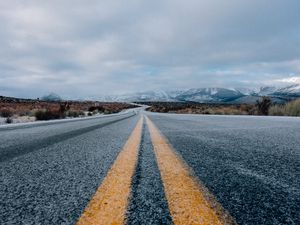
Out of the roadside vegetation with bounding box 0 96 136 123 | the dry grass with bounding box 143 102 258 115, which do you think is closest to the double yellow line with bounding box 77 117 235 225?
the roadside vegetation with bounding box 0 96 136 123

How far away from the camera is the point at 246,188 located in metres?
1.47

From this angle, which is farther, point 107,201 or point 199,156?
point 199,156

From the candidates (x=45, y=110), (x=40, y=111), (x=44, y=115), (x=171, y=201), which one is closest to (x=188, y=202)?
(x=171, y=201)

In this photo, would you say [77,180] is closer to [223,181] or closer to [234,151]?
[223,181]

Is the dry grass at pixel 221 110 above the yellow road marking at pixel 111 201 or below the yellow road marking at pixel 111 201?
below

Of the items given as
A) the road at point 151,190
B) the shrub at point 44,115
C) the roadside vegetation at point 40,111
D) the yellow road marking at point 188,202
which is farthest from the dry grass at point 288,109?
the yellow road marking at point 188,202

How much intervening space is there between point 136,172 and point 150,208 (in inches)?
27.7

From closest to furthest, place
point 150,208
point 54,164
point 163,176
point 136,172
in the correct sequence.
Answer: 1. point 150,208
2. point 163,176
3. point 136,172
4. point 54,164

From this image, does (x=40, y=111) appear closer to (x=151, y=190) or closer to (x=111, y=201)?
(x=151, y=190)

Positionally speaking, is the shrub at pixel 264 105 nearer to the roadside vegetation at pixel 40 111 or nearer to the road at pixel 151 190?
the roadside vegetation at pixel 40 111

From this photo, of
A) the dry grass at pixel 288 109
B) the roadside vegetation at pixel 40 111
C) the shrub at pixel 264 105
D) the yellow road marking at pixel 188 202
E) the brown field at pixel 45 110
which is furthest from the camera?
the shrub at pixel 264 105

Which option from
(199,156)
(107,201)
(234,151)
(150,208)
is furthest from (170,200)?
(234,151)

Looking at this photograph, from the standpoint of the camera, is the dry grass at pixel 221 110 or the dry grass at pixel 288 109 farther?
the dry grass at pixel 221 110

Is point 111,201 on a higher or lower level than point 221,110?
higher
